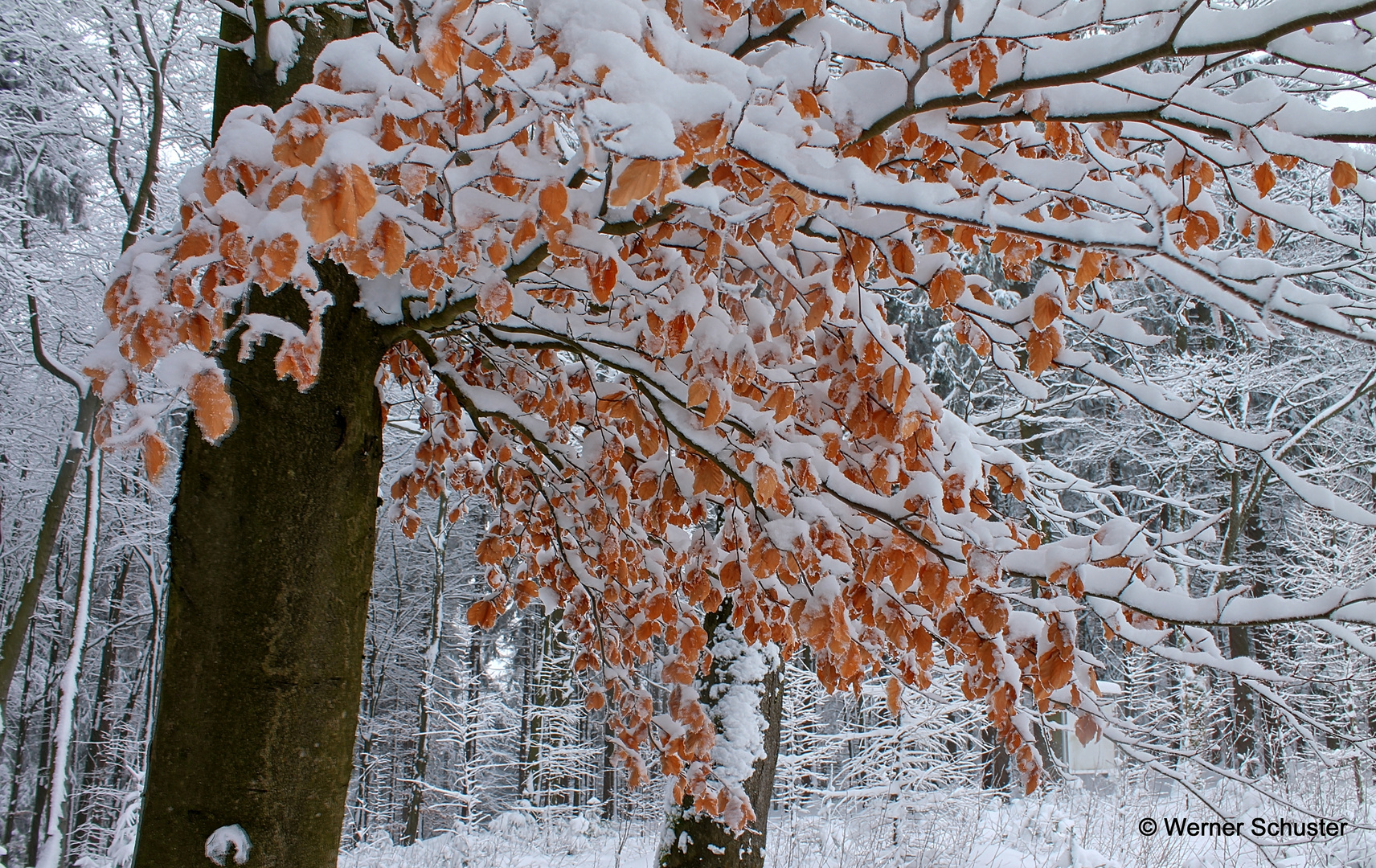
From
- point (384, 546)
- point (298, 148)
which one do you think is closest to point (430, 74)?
point (298, 148)

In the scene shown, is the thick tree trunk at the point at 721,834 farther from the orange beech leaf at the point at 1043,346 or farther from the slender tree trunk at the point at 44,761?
the slender tree trunk at the point at 44,761

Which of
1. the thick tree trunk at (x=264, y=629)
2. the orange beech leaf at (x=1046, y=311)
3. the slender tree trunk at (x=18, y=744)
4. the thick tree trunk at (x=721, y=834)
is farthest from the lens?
the slender tree trunk at (x=18, y=744)

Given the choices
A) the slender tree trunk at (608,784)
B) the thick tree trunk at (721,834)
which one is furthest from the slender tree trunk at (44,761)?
the thick tree trunk at (721,834)

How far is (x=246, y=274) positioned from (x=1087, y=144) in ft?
7.38

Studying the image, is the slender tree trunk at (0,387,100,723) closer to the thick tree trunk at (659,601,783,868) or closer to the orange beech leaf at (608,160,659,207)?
the thick tree trunk at (659,601,783,868)

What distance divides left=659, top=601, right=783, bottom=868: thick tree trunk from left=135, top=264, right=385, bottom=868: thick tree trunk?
305 centimetres

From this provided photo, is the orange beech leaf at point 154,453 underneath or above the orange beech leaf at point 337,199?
underneath

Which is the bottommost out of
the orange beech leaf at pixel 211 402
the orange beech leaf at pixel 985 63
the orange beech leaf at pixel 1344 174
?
the orange beech leaf at pixel 211 402

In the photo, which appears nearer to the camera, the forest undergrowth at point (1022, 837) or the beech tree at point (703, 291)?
the beech tree at point (703, 291)

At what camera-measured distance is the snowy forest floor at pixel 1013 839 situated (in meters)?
6.20

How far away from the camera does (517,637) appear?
22625 millimetres

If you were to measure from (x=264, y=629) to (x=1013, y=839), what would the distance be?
789cm

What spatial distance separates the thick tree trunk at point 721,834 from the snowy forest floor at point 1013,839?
1.68 metres

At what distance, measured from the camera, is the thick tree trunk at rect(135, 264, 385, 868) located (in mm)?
1992
